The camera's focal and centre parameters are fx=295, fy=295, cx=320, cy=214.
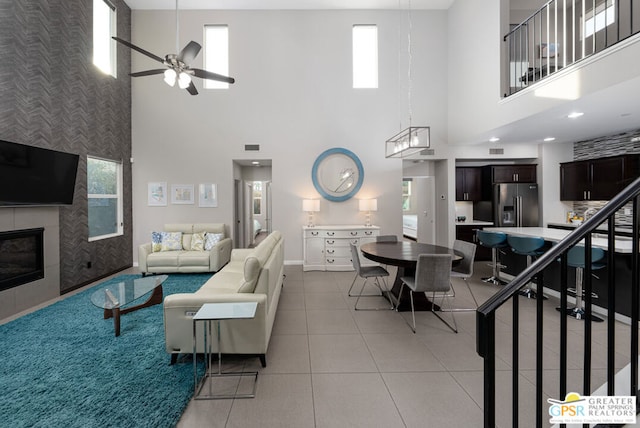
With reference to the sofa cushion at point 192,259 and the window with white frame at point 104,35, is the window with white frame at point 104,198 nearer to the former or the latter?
the sofa cushion at point 192,259

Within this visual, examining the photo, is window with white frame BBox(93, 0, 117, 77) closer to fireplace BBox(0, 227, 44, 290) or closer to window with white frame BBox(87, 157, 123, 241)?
window with white frame BBox(87, 157, 123, 241)

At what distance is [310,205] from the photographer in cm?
628

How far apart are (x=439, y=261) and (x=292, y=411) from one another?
84.0 inches

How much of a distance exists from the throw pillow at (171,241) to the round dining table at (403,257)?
3.85 meters

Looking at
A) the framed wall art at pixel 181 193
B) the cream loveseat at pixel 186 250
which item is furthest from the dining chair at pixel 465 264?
the framed wall art at pixel 181 193

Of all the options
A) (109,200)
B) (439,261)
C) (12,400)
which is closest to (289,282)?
(439,261)

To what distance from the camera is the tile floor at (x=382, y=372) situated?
80.2 inches

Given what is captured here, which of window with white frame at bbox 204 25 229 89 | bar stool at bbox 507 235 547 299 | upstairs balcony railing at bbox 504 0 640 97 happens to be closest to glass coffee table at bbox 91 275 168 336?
window with white frame at bbox 204 25 229 89

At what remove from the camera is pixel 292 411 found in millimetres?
2094

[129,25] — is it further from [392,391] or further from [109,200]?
[392,391]

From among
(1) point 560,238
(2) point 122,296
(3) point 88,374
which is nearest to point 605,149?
(1) point 560,238

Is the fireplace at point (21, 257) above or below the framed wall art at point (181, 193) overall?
below

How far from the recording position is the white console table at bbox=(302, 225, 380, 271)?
6117 mm

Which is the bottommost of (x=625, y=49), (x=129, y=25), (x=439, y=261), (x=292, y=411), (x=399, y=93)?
(x=292, y=411)
